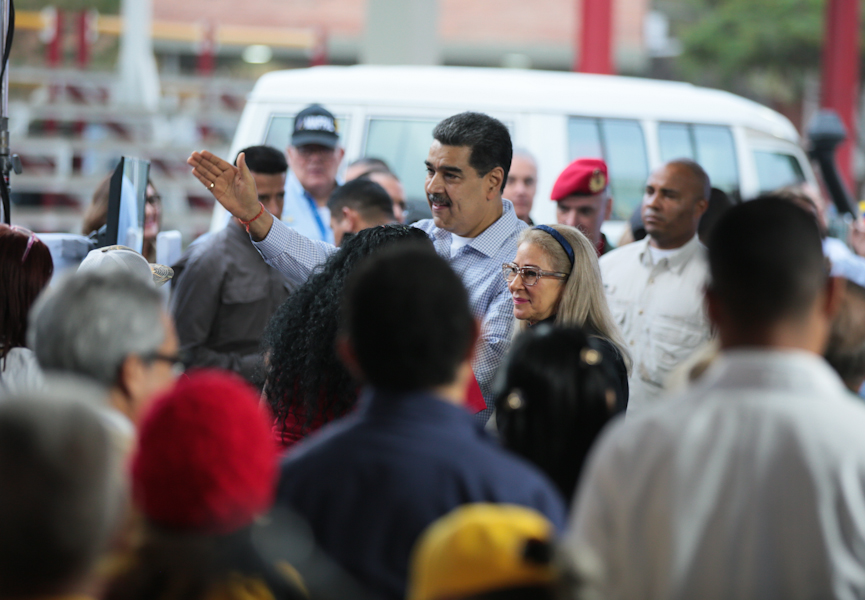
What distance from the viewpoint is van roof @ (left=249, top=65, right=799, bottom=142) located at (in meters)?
6.00

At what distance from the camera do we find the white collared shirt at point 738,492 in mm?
1444

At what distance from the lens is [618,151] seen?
624 cm

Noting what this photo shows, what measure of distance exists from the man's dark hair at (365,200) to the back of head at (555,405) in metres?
2.58

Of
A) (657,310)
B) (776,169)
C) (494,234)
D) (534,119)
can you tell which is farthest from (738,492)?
(776,169)

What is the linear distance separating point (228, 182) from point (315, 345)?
91cm

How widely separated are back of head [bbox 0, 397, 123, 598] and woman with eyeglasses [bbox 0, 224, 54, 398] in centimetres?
146

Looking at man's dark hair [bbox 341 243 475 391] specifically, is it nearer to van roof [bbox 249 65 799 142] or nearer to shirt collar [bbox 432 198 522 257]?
shirt collar [bbox 432 198 522 257]

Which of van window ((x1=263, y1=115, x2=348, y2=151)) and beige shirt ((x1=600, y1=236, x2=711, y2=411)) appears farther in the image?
van window ((x1=263, y1=115, x2=348, y2=151))

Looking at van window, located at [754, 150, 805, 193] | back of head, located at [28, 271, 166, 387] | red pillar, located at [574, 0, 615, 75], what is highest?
red pillar, located at [574, 0, 615, 75]

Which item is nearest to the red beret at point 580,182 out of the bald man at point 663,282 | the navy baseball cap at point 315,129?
the bald man at point 663,282

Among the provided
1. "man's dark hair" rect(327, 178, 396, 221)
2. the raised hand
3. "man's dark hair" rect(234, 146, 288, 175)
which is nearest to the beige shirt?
"man's dark hair" rect(327, 178, 396, 221)

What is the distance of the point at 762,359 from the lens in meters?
1.53

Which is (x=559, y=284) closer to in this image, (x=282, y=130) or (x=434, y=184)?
(x=434, y=184)

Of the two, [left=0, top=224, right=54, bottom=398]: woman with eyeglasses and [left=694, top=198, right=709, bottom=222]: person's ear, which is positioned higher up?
[left=694, top=198, right=709, bottom=222]: person's ear
